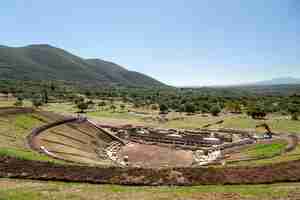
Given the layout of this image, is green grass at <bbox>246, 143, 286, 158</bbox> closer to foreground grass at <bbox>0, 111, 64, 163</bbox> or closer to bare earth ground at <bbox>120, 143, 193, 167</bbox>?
bare earth ground at <bbox>120, 143, 193, 167</bbox>

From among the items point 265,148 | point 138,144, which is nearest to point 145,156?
point 138,144

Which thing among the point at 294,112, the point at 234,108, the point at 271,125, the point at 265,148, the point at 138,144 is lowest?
the point at 138,144

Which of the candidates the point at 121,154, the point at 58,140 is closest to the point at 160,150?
the point at 121,154

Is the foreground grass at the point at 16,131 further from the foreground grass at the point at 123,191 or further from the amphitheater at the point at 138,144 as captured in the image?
the foreground grass at the point at 123,191

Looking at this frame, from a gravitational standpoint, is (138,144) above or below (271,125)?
below

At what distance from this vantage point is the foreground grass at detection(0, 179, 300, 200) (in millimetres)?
16469

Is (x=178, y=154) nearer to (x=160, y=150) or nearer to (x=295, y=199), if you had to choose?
(x=160, y=150)

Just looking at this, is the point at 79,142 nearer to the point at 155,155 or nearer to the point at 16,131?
the point at 16,131

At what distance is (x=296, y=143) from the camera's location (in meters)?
47.3

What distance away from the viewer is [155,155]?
162ft

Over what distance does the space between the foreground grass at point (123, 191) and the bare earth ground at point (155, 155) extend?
22.7 meters

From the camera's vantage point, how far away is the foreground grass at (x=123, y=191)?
16469 mm

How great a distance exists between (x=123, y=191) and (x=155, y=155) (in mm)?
31611

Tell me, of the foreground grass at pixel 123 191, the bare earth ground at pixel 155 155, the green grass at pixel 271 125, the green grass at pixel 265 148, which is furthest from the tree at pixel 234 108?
the foreground grass at pixel 123 191
